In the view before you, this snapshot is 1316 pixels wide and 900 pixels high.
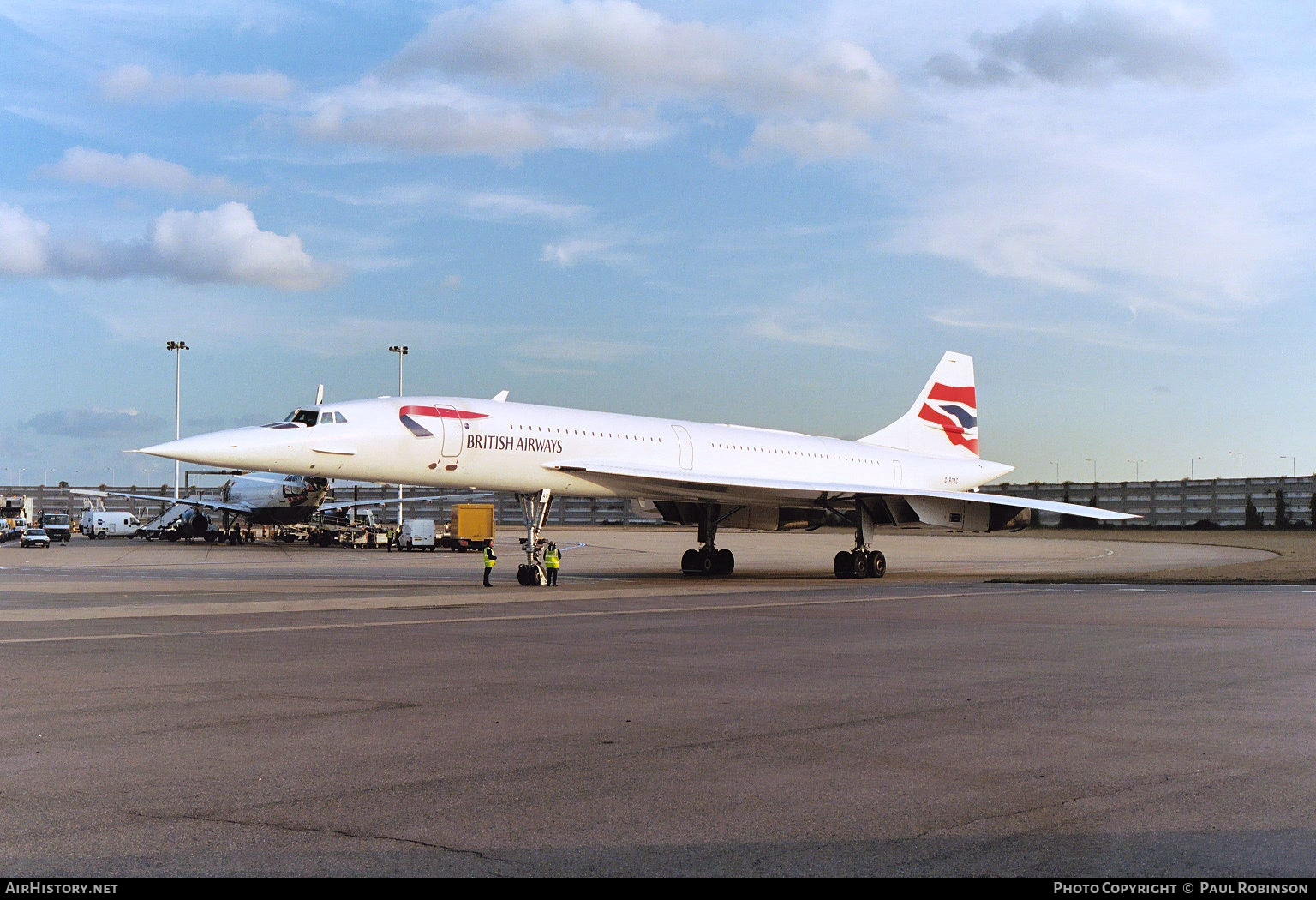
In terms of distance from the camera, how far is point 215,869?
176 inches

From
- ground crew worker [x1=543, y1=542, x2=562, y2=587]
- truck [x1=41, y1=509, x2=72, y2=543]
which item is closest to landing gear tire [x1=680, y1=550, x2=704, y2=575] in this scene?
ground crew worker [x1=543, y1=542, x2=562, y2=587]

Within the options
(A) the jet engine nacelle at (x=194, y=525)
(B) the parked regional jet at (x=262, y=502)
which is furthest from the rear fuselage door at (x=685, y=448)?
(A) the jet engine nacelle at (x=194, y=525)

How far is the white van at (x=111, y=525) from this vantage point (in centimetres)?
8431

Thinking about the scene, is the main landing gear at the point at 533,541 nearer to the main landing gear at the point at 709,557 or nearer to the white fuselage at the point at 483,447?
the white fuselage at the point at 483,447

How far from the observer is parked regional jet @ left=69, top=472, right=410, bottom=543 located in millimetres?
57750

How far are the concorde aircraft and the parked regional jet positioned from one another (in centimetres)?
2897

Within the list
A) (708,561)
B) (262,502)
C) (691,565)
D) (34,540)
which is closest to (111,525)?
(34,540)

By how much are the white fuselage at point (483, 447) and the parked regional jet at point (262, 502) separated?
3011cm

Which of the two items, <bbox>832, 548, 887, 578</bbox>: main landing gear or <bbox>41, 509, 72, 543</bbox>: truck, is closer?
<bbox>832, 548, 887, 578</bbox>: main landing gear

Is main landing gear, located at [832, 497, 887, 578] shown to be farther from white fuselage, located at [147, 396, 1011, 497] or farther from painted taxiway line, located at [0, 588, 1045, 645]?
painted taxiway line, located at [0, 588, 1045, 645]

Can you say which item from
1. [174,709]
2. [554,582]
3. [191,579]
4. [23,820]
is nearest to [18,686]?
[174,709]

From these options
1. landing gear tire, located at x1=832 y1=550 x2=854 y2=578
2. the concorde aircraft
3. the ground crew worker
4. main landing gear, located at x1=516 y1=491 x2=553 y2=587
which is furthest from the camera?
landing gear tire, located at x1=832 y1=550 x2=854 y2=578

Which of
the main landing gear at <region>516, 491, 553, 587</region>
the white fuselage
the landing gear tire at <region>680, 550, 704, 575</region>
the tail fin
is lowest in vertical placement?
the landing gear tire at <region>680, 550, 704, 575</region>

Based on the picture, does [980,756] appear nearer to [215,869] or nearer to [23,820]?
[215,869]
